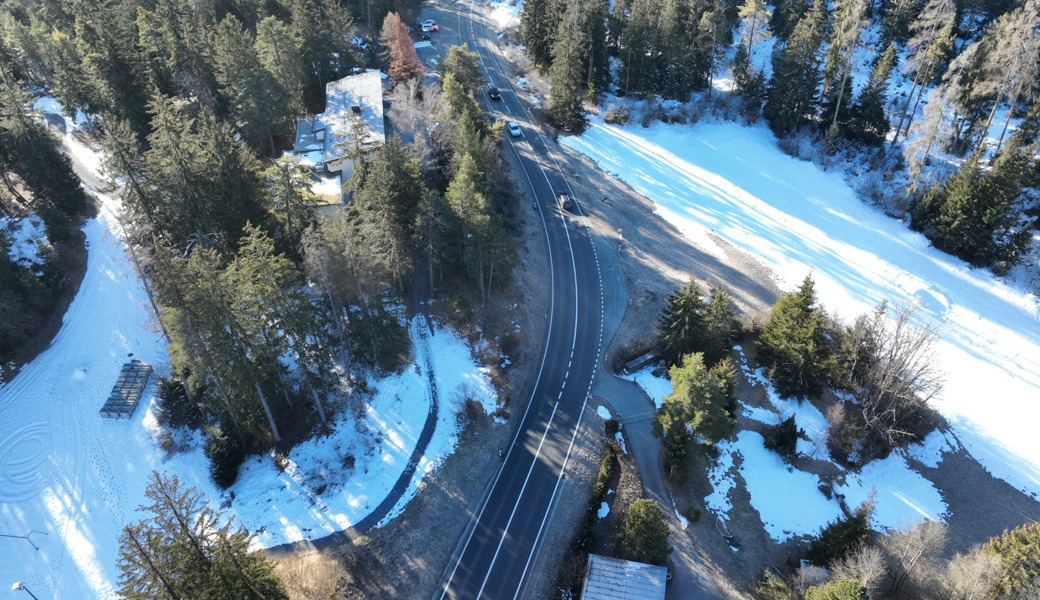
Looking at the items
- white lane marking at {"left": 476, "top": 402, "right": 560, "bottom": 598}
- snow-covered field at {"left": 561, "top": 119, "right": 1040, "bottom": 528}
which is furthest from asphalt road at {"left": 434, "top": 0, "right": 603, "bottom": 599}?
snow-covered field at {"left": 561, "top": 119, "right": 1040, "bottom": 528}

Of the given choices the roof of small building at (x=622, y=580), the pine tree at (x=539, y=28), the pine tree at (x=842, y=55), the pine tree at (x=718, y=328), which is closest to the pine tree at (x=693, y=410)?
the pine tree at (x=718, y=328)

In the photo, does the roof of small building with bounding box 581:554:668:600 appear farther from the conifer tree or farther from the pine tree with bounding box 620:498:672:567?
the conifer tree

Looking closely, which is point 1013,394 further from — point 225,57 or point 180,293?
point 225,57

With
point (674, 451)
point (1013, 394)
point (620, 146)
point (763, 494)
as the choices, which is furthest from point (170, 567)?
point (620, 146)

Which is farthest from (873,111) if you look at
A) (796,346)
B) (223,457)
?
(223,457)

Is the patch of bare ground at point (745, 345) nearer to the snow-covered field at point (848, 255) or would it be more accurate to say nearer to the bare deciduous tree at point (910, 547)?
the snow-covered field at point (848, 255)

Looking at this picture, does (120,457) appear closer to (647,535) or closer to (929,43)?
(647,535)
